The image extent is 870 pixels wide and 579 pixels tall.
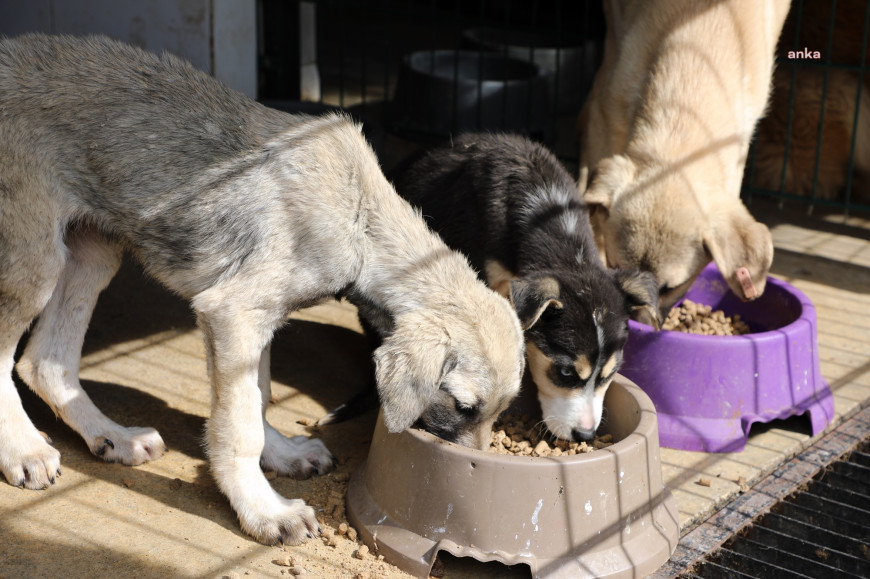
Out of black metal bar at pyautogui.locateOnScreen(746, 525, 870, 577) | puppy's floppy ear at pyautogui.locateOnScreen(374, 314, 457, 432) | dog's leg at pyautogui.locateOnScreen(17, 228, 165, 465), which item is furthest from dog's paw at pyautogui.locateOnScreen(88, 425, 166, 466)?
black metal bar at pyautogui.locateOnScreen(746, 525, 870, 577)

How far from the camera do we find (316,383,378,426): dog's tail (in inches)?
177

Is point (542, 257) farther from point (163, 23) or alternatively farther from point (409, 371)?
point (163, 23)

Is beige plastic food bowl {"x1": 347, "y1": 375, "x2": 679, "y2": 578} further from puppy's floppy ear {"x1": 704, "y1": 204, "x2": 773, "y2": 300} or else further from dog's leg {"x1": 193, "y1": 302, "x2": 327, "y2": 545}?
puppy's floppy ear {"x1": 704, "y1": 204, "x2": 773, "y2": 300}

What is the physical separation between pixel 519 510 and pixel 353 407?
1352 mm

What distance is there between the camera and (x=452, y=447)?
3.39 meters

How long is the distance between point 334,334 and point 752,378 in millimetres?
2293

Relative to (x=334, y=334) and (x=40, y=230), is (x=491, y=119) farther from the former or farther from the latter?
(x=40, y=230)

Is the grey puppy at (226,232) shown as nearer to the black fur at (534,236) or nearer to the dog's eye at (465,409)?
the dog's eye at (465,409)

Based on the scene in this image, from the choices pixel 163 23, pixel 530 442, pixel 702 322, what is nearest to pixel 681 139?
pixel 702 322

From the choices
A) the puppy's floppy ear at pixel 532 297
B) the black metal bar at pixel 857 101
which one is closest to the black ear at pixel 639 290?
the puppy's floppy ear at pixel 532 297

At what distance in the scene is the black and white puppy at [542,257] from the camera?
393 cm

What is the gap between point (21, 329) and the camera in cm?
373

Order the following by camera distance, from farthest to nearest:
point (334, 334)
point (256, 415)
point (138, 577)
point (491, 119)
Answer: point (491, 119), point (334, 334), point (256, 415), point (138, 577)

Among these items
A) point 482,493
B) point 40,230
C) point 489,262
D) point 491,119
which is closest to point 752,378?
point 489,262
